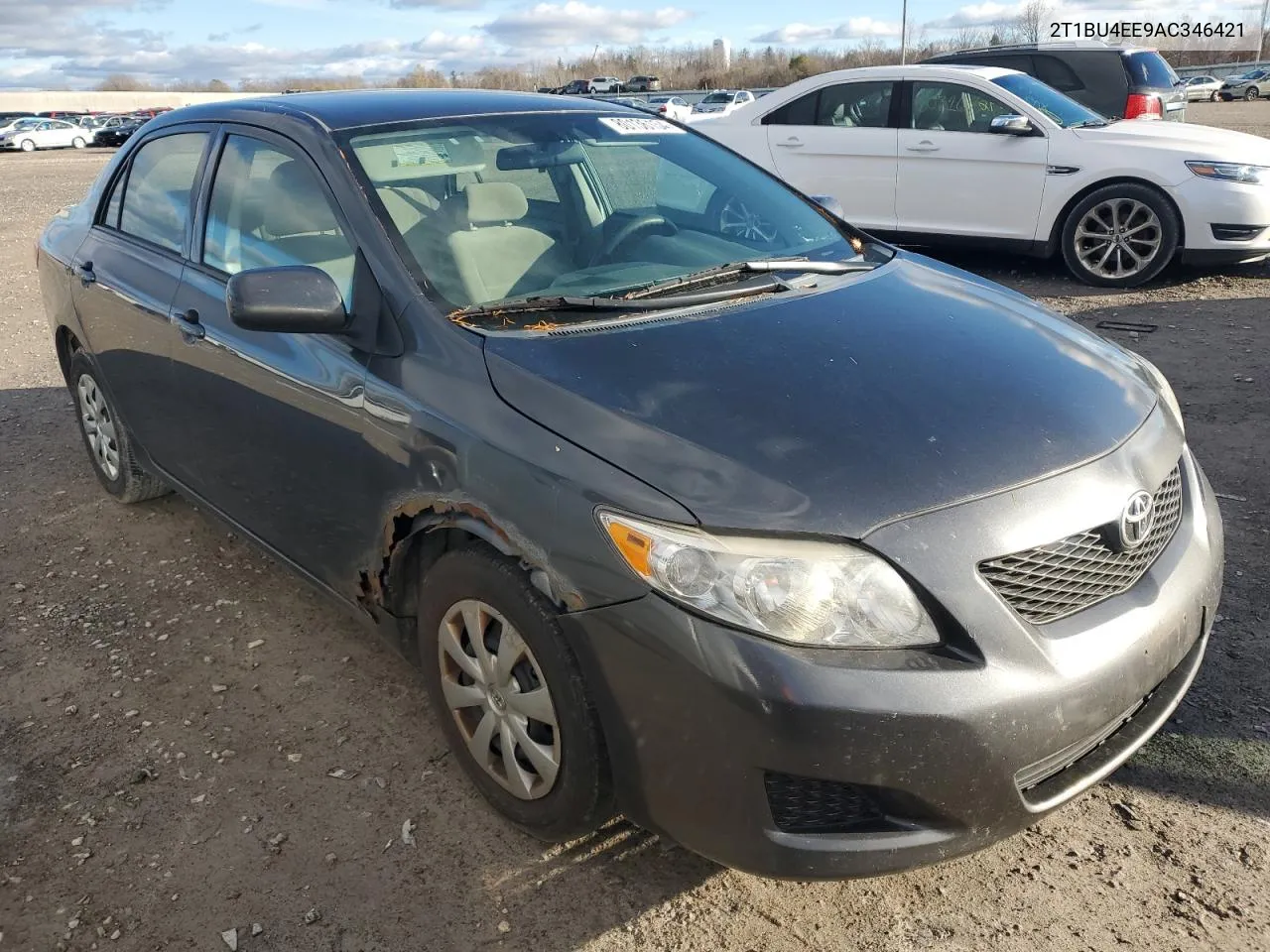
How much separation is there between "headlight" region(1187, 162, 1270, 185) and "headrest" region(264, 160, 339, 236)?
21.4 feet

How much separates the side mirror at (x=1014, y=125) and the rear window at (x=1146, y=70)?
338cm

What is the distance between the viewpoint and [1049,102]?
8.20 meters

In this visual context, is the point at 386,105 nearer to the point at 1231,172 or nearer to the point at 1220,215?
the point at 1220,215

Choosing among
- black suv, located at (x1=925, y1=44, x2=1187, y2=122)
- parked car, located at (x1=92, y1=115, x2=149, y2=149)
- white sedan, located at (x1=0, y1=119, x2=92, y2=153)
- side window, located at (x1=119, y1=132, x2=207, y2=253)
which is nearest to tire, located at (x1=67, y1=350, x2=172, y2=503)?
side window, located at (x1=119, y1=132, x2=207, y2=253)

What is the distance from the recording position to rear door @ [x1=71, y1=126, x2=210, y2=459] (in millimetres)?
3635

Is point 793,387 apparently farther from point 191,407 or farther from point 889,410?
point 191,407

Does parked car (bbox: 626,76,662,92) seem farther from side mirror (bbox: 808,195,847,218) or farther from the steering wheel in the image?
the steering wheel

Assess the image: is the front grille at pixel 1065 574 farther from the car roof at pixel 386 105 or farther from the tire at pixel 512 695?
the car roof at pixel 386 105

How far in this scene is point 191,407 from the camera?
351cm

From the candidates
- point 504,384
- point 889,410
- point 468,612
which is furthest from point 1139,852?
point 504,384

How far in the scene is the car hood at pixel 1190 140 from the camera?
24.1 feet

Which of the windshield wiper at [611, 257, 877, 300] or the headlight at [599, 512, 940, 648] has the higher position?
the windshield wiper at [611, 257, 877, 300]

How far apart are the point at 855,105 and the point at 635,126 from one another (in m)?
5.59

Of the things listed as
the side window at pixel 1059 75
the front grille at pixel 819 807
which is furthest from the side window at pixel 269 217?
the side window at pixel 1059 75
